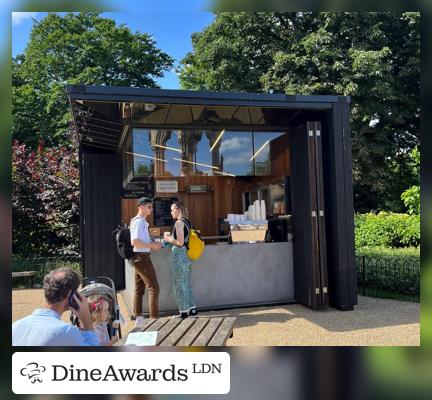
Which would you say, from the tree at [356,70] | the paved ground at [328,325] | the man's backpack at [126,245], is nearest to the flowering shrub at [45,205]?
the paved ground at [328,325]

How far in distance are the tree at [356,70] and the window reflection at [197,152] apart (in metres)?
7.34

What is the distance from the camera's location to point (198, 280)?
6.85 meters

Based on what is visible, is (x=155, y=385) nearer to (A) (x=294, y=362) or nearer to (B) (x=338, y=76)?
(A) (x=294, y=362)

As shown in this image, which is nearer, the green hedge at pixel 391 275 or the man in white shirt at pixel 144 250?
the man in white shirt at pixel 144 250

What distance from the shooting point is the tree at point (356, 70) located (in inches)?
577

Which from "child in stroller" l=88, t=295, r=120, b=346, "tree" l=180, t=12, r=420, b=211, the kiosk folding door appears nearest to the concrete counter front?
the kiosk folding door

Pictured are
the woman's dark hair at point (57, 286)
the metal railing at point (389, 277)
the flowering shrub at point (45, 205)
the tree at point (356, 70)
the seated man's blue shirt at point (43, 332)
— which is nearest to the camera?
the seated man's blue shirt at point (43, 332)

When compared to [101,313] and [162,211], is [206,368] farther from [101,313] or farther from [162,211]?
[162,211]

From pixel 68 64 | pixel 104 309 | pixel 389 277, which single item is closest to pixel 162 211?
pixel 389 277

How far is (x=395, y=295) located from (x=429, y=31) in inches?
227

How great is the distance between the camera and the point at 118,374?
2.99 metres

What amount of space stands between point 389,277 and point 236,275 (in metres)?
2.92

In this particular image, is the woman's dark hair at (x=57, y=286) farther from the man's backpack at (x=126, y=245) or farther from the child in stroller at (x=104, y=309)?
the man's backpack at (x=126, y=245)

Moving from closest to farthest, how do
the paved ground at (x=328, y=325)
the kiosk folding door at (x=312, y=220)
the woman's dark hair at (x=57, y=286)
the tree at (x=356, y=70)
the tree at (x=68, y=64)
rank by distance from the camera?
the woman's dark hair at (x=57, y=286) < the paved ground at (x=328, y=325) < the kiosk folding door at (x=312, y=220) < the tree at (x=356, y=70) < the tree at (x=68, y=64)
